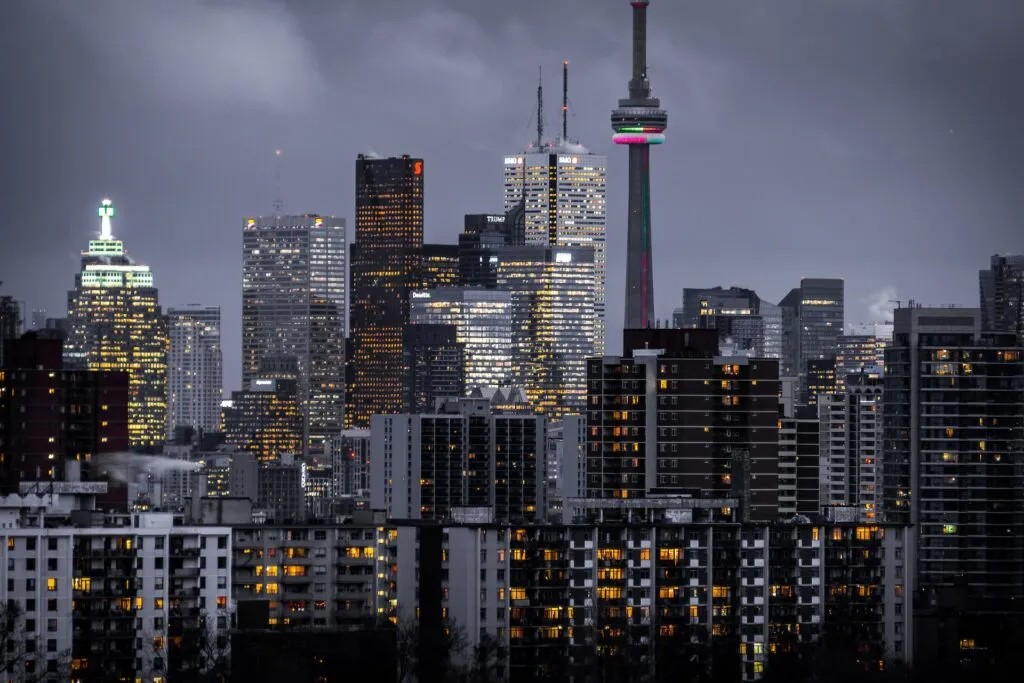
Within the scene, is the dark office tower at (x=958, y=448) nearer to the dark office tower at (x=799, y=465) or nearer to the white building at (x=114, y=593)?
the dark office tower at (x=799, y=465)

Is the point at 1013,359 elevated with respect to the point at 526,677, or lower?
elevated

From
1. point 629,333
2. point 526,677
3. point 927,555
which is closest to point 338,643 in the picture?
point 526,677

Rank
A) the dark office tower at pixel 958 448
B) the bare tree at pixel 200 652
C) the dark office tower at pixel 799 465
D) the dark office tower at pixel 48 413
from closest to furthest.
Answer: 1. the bare tree at pixel 200 652
2. the dark office tower at pixel 958 448
3. the dark office tower at pixel 48 413
4. the dark office tower at pixel 799 465

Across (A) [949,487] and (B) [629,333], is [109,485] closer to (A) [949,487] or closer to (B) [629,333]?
(B) [629,333]

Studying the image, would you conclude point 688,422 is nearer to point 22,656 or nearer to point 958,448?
point 958,448

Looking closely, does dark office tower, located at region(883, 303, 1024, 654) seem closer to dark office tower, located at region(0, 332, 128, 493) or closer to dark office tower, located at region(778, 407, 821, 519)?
dark office tower, located at region(778, 407, 821, 519)

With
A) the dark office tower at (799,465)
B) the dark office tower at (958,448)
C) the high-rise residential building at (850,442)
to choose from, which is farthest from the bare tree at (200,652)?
the high-rise residential building at (850,442)
